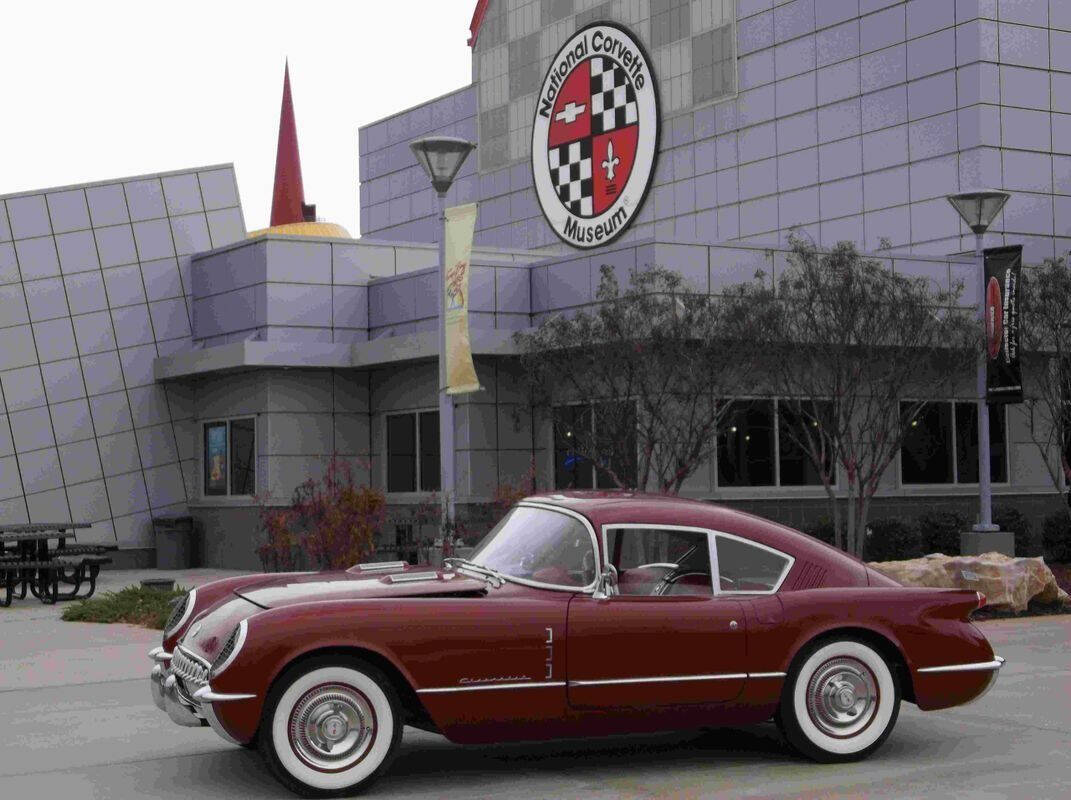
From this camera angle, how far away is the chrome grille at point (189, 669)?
730 centimetres

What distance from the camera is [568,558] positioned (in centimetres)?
791

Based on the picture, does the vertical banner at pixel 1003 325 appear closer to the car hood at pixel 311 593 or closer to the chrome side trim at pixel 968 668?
the chrome side trim at pixel 968 668

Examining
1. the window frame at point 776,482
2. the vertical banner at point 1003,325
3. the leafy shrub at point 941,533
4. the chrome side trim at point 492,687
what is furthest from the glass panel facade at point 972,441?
the chrome side trim at point 492,687

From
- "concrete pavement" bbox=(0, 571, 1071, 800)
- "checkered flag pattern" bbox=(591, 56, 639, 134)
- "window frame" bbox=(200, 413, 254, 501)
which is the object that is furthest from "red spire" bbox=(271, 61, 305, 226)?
"concrete pavement" bbox=(0, 571, 1071, 800)

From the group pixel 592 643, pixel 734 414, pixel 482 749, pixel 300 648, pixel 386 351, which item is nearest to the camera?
pixel 300 648

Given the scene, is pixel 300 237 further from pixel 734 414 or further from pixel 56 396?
pixel 734 414

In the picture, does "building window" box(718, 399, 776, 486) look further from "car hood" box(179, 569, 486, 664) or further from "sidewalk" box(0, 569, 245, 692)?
"car hood" box(179, 569, 486, 664)

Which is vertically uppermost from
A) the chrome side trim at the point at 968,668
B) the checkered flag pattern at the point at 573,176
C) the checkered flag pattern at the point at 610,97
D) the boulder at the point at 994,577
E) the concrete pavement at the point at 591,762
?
the checkered flag pattern at the point at 610,97

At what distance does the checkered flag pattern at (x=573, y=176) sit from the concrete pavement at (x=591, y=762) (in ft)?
80.3

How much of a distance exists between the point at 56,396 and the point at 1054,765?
22.3 metres

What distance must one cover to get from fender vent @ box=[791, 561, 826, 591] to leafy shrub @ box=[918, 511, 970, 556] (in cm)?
1527

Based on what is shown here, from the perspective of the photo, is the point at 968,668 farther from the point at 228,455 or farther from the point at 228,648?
the point at 228,455

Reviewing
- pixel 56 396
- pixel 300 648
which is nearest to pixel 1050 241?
pixel 56 396

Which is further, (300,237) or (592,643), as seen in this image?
(300,237)
